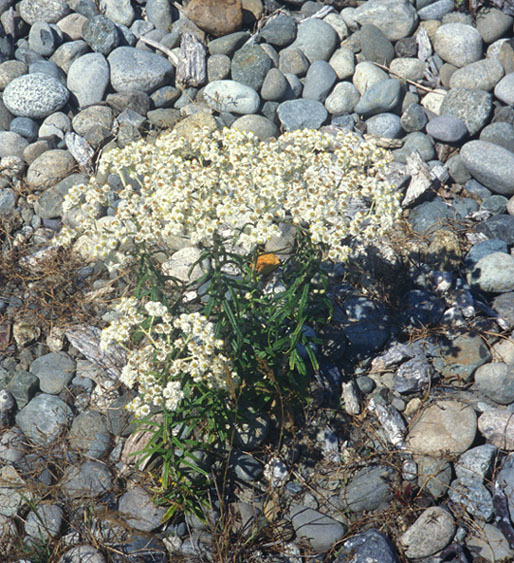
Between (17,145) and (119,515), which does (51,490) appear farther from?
(17,145)

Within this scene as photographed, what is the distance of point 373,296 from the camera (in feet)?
16.7

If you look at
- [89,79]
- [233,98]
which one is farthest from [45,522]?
[89,79]

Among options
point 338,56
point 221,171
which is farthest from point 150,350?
point 338,56

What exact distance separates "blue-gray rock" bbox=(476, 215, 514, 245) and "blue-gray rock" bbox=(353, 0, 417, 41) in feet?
10.2

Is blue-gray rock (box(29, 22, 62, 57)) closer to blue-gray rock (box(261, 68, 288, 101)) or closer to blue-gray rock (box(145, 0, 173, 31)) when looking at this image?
blue-gray rock (box(145, 0, 173, 31))

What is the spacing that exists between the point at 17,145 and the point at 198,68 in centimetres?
229

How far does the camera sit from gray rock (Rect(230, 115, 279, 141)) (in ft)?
21.6

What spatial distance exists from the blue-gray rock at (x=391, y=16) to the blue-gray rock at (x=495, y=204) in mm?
2785

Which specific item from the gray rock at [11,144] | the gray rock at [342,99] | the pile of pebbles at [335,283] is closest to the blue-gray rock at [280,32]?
the pile of pebbles at [335,283]

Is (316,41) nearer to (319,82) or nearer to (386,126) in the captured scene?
(319,82)

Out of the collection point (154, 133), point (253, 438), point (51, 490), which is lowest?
point (51, 490)

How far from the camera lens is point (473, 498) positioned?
12.8 feet

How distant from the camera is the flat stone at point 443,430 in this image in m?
4.16

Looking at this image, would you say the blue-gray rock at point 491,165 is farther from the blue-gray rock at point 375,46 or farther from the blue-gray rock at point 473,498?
the blue-gray rock at point 473,498
